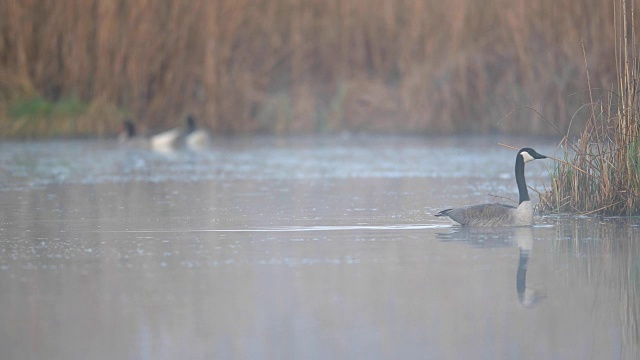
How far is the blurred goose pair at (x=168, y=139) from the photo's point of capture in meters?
18.3

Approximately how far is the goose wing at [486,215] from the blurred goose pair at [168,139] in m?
10.4

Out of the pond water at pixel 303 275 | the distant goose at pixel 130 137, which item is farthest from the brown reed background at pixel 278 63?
the pond water at pixel 303 275

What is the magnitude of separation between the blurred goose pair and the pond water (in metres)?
6.33

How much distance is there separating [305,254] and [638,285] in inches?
80.8

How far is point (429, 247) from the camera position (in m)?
7.35

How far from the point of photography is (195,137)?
61.2ft

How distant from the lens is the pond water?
485cm

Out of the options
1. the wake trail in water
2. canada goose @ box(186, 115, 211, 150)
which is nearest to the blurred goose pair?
canada goose @ box(186, 115, 211, 150)

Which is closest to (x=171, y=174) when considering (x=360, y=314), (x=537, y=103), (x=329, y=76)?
(x=537, y=103)

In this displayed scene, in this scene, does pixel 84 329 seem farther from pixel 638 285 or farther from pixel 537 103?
pixel 537 103

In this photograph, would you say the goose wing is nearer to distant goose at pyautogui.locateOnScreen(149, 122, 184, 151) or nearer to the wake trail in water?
the wake trail in water

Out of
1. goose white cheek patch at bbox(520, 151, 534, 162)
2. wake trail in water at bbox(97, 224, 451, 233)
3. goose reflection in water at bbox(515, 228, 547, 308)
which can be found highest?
goose white cheek patch at bbox(520, 151, 534, 162)

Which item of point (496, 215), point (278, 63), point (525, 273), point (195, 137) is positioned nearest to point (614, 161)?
point (496, 215)

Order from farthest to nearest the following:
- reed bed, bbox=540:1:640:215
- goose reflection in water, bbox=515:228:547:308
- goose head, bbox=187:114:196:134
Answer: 1. goose head, bbox=187:114:196:134
2. reed bed, bbox=540:1:640:215
3. goose reflection in water, bbox=515:228:547:308
